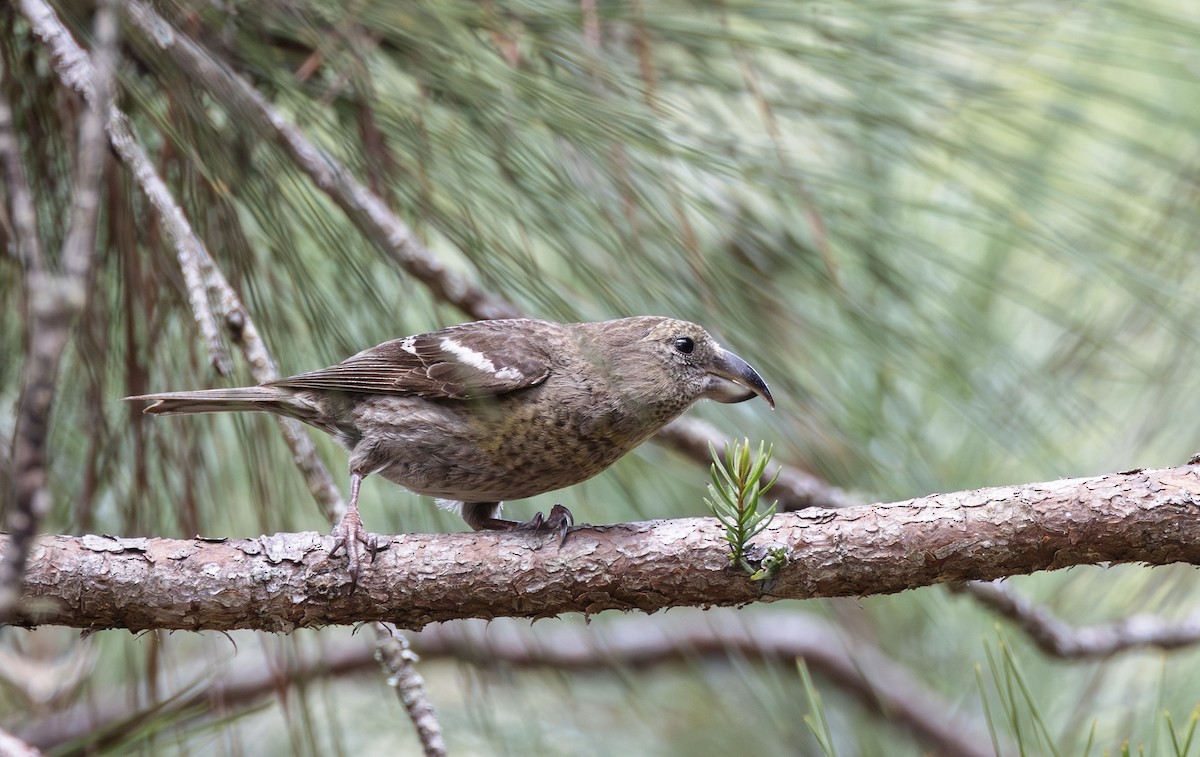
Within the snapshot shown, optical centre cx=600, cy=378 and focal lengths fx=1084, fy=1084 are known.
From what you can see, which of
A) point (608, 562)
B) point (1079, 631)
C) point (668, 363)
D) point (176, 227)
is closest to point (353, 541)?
point (608, 562)

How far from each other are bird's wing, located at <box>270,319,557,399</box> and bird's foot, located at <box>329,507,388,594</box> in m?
0.68

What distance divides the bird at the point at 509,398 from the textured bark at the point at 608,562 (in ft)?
1.15

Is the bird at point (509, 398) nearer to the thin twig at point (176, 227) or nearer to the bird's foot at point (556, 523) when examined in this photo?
the bird's foot at point (556, 523)

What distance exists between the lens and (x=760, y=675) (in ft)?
9.91

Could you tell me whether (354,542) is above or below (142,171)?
below

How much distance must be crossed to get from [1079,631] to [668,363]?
1604 mm

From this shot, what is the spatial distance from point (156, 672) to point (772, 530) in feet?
4.94

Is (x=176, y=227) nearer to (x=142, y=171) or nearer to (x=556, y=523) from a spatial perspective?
(x=142, y=171)

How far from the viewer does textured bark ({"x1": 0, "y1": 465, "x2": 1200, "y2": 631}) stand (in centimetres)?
192

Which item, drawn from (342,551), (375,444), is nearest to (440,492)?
(375,444)

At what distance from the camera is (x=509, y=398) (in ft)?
9.17

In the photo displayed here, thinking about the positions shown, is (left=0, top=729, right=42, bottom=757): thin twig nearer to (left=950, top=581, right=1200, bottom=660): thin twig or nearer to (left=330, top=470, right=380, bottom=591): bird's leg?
(left=330, top=470, right=380, bottom=591): bird's leg

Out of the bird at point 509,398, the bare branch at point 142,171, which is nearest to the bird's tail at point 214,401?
the bird at point 509,398

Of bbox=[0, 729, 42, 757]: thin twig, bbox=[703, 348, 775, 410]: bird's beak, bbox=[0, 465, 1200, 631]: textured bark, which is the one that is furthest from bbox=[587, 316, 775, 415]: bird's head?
bbox=[0, 729, 42, 757]: thin twig
